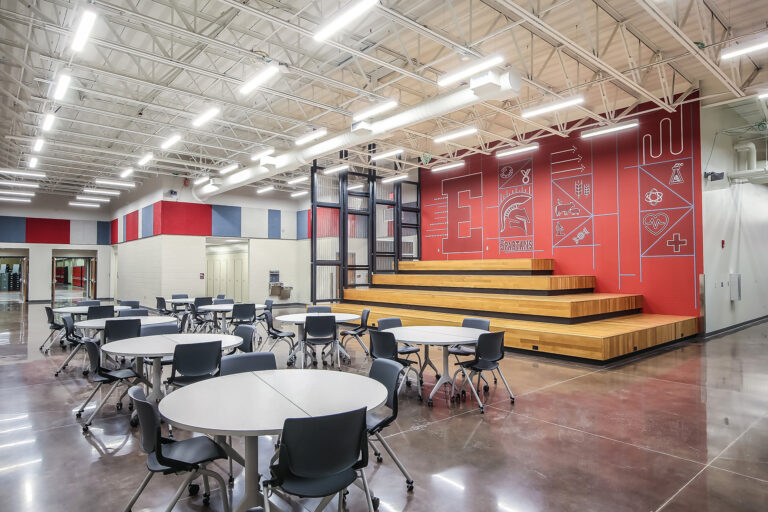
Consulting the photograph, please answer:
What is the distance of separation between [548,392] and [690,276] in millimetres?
5811

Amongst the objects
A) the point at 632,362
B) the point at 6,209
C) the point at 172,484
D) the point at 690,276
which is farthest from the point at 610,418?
the point at 6,209

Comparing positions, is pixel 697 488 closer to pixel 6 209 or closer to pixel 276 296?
pixel 276 296

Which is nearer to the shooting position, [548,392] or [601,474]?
[601,474]

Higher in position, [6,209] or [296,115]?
[296,115]

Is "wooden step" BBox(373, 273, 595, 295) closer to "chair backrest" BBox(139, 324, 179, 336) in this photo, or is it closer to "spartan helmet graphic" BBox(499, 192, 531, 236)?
"spartan helmet graphic" BBox(499, 192, 531, 236)

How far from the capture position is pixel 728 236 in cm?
959

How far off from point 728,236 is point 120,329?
11.8 metres

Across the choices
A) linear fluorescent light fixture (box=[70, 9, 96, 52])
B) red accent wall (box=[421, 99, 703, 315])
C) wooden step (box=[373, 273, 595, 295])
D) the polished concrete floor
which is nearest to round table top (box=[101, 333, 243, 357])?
the polished concrete floor

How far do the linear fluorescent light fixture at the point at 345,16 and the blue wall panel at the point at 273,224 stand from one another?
1281cm

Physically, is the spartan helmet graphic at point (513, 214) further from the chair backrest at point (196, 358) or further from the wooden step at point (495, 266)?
the chair backrest at point (196, 358)

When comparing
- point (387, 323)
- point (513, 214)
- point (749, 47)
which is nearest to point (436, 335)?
point (387, 323)

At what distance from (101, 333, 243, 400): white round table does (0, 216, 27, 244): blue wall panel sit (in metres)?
18.4

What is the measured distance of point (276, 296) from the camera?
1742 cm

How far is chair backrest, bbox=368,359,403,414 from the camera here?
2.99 metres
